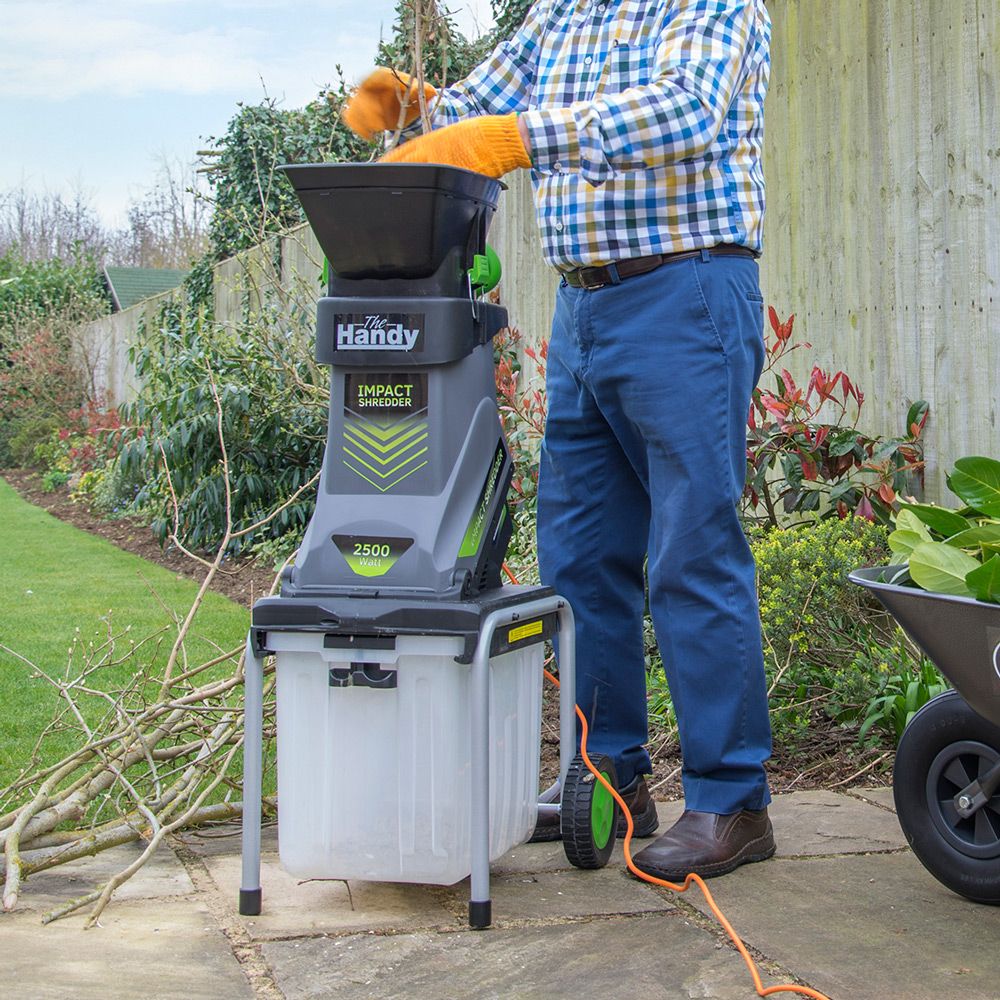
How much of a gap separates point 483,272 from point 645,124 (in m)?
0.39

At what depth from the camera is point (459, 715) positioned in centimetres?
220

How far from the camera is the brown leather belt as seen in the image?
2498mm

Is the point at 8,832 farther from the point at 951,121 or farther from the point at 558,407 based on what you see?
the point at 951,121

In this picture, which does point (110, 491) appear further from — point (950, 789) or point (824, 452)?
point (950, 789)

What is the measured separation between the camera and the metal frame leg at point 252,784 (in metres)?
2.26

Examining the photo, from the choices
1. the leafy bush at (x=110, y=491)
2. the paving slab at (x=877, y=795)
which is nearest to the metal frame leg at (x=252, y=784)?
the paving slab at (x=877, y=795)

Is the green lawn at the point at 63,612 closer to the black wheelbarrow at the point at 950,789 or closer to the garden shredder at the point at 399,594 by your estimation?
the garden shredder at the point at 399,594

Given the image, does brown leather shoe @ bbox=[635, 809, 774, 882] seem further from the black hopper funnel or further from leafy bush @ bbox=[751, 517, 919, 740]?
the black hopper funnel

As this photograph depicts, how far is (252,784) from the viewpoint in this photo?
90.0 inches

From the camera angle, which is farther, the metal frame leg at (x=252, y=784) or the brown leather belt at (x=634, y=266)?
the brown leather belt at (x=634, y=266)

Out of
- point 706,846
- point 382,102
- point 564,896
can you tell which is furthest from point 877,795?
point 382,102

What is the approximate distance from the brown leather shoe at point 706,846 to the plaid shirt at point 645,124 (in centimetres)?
109

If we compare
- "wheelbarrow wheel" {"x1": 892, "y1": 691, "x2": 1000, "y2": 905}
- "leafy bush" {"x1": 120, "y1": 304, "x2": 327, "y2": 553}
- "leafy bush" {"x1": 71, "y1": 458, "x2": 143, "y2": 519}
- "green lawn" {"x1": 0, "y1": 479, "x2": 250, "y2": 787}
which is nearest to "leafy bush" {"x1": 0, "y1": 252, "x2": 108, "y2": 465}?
"leafy bush" {"x1": 71, "y1": 458, "x2": 143, "y2": 519}

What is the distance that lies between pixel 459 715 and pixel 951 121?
253 centimetres
